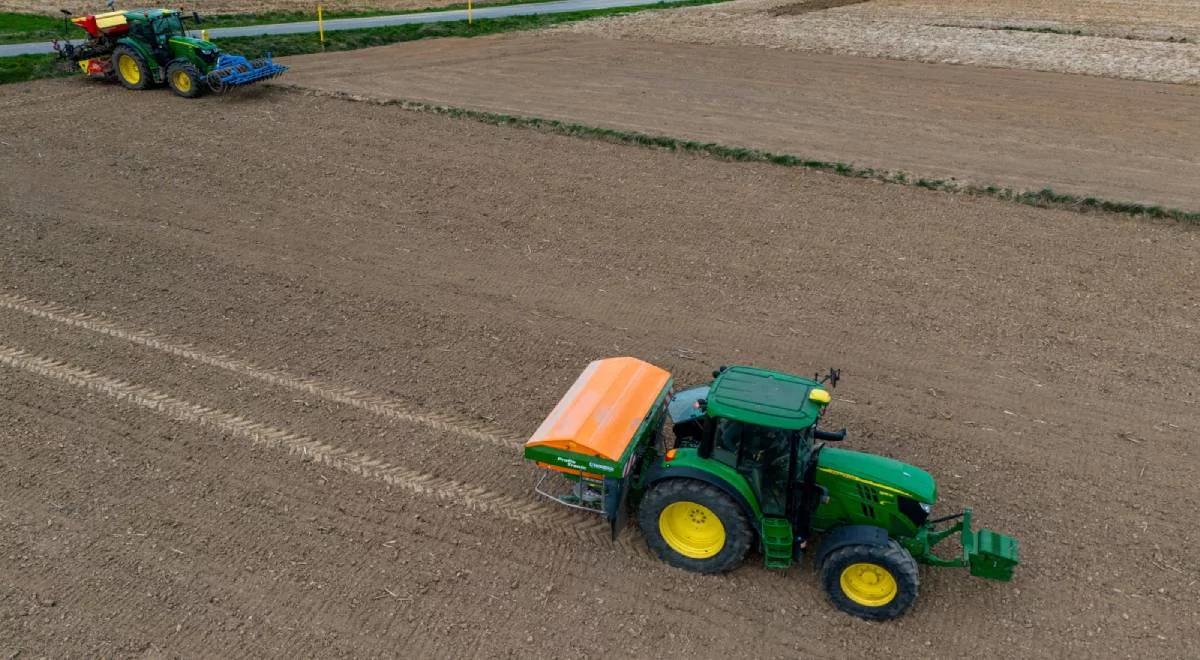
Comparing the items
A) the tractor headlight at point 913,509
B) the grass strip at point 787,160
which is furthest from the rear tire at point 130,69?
the tractor headlight at point 913,509

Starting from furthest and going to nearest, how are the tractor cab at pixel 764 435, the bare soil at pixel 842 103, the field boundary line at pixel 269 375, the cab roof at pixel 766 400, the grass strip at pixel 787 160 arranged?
1. the bare soil at pixel 842 103
2. the grass strip at pixel 787 160
3. the field boundary line at pixel 269 375
4. the tractor cab at pixel 764 435
5. the cab roof at pixel 766 400

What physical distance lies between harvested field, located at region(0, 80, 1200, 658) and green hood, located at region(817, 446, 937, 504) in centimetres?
86

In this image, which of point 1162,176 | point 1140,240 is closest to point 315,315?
point 1140,240

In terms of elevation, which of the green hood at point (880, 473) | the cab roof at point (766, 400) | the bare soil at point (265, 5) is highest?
the bare soil at point (265, 5)

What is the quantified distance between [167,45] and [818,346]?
1742 centimetres

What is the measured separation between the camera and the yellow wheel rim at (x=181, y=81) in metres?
20.0

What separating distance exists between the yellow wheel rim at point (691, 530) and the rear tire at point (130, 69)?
61.1 feet

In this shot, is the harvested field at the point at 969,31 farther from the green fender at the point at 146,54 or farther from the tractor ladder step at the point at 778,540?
the tractor ladder step at the point at 778,540

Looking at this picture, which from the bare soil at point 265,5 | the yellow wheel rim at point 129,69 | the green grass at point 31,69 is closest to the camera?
the yellow wheel rim at point 129,69

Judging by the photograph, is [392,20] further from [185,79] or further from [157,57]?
[185,79]

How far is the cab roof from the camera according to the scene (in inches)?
254

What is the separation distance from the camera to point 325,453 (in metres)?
8.60

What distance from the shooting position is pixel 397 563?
289 inches

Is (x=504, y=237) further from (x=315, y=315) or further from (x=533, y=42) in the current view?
(x=533, y=42)
